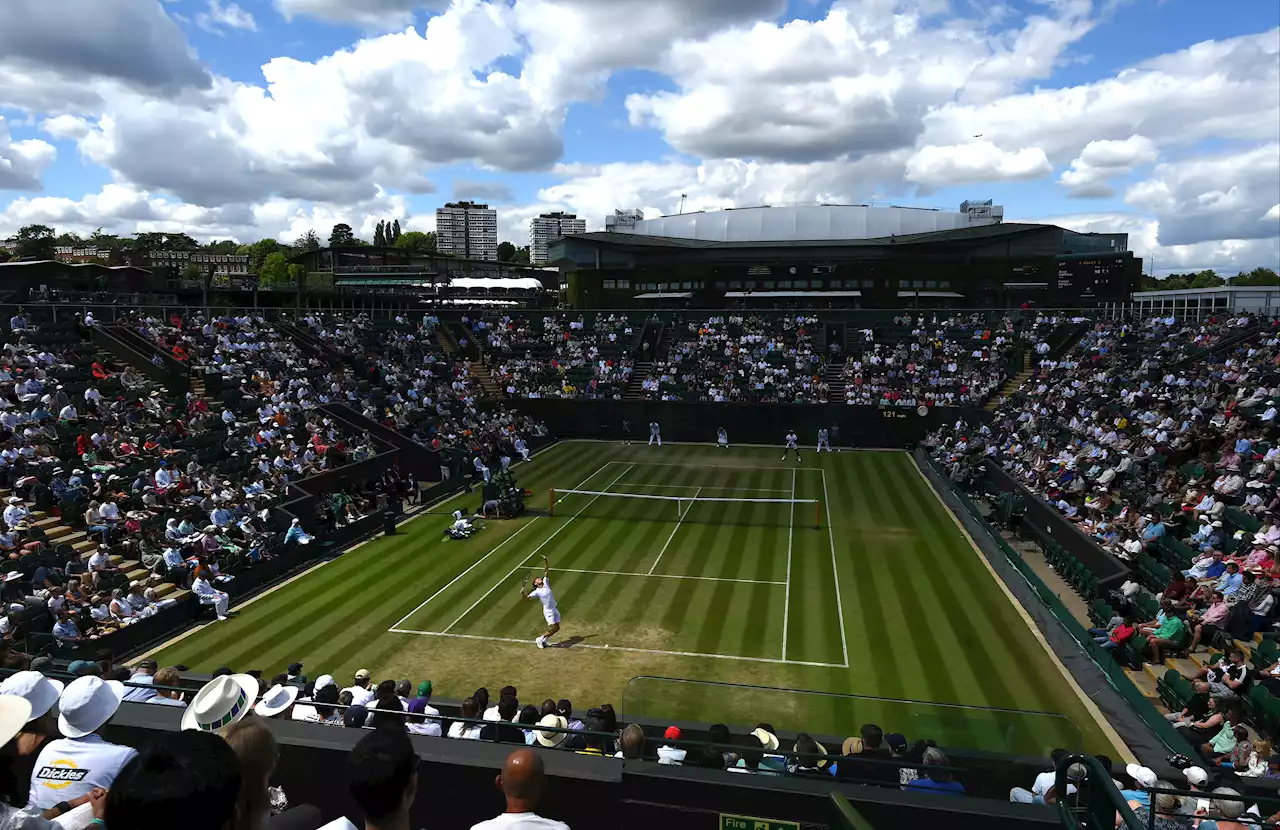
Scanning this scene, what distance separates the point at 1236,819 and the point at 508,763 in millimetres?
5228

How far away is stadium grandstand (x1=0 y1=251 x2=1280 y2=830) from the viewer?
606 cm

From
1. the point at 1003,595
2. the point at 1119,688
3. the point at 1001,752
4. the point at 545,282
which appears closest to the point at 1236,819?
the point at 1001,752

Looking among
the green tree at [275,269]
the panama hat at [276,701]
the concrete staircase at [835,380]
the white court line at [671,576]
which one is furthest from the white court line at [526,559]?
the green tree at [275,269]

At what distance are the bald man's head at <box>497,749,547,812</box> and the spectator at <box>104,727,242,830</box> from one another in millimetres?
1590

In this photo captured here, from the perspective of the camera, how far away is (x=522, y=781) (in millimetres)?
4031

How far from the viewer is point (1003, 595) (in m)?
18.7

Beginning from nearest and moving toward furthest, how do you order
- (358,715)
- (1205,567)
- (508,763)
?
1. (508,763)
2. (358,715)
3. (1205,567)

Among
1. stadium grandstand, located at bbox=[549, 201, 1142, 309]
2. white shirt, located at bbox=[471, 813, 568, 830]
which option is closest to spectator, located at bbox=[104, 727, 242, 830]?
white shirt, located at bbox=[471, 813, 568, 830]

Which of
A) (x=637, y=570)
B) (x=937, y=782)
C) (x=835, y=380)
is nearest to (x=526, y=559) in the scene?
(x=637, y=570)

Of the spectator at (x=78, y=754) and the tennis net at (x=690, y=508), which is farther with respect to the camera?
the tennis net at (x=690, y=508)

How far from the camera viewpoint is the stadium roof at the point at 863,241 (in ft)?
177

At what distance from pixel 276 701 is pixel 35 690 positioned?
151 inches

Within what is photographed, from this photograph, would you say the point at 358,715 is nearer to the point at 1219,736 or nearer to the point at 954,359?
the point at 1219,736

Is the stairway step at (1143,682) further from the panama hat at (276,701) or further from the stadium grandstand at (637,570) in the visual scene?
the panama hat at (276,701)
